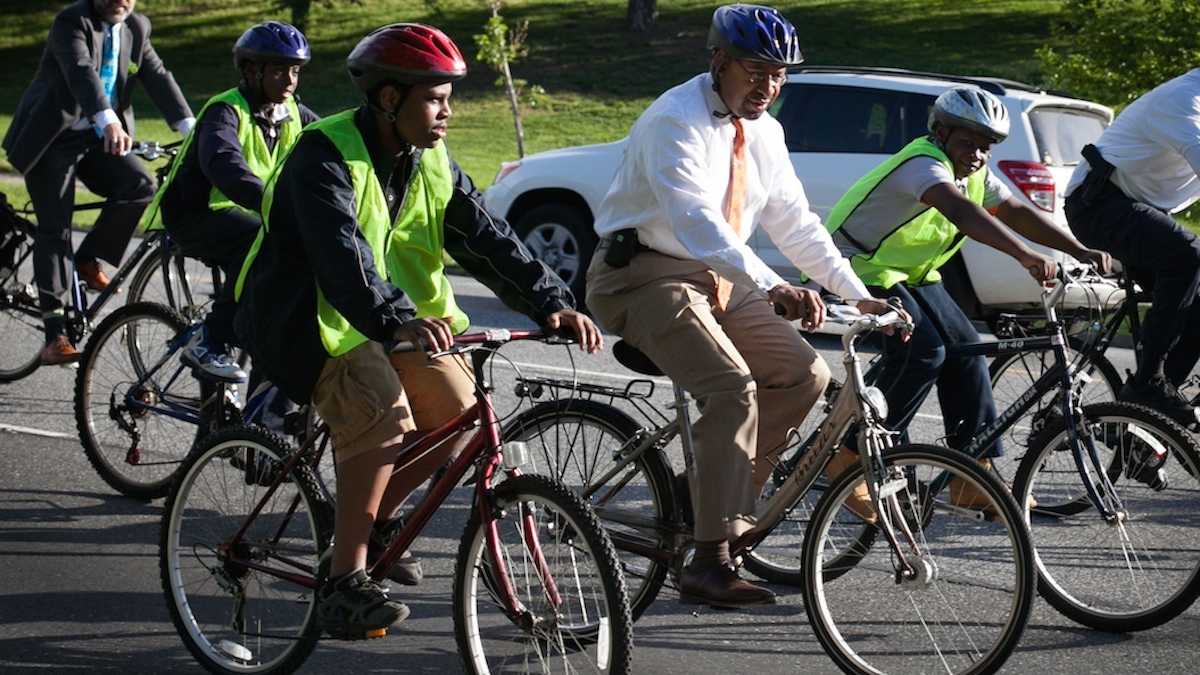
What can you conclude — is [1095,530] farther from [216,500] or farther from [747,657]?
[216,500]

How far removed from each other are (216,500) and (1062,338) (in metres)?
2.76

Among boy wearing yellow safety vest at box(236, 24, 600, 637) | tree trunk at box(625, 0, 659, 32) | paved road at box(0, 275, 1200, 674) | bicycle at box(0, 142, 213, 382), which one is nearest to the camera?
boy wearing yellow safety vest at box(236, 24, 600, 637)

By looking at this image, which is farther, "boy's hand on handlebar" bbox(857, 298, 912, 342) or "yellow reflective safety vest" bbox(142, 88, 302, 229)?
"yellow reflective safety vest" bbox(142, 88, 302, 229)

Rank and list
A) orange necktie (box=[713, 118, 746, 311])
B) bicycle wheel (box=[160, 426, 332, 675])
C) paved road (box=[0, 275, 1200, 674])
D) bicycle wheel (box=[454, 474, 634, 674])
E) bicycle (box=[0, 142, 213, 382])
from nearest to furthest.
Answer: bicycle wheel (box=[454, 474, 634, 674]), bicycle wheel (box=[160, 426, 332, 675]), paved road (box=[0, 275, 1200, 674]), orange necktie (box=[713, 118, 746, 311]), bicycle (box=[0, 142, 213, 382])

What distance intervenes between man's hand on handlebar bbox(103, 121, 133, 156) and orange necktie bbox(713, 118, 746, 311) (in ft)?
12.1

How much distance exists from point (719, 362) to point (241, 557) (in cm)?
147

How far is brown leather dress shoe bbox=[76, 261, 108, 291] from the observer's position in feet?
28.5

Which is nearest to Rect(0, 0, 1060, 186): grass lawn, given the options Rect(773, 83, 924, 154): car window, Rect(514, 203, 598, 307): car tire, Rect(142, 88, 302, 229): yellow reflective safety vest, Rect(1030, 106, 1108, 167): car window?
Rect(514, 203, 598, 307): car tire

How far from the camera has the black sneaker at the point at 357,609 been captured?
15.8 ft

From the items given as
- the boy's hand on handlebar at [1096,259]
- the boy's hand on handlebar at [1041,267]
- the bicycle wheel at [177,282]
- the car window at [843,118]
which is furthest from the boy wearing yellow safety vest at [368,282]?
the car window at [843,118]

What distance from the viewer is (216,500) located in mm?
5270

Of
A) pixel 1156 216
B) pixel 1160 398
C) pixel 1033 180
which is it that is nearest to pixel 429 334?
pixel 1160 398

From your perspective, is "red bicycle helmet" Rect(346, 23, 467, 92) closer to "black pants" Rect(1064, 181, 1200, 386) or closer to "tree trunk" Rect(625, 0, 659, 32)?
"black pants" Rect(1064, 181, 1200, 386)

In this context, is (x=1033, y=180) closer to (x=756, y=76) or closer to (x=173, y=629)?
(x=756, y=76)
